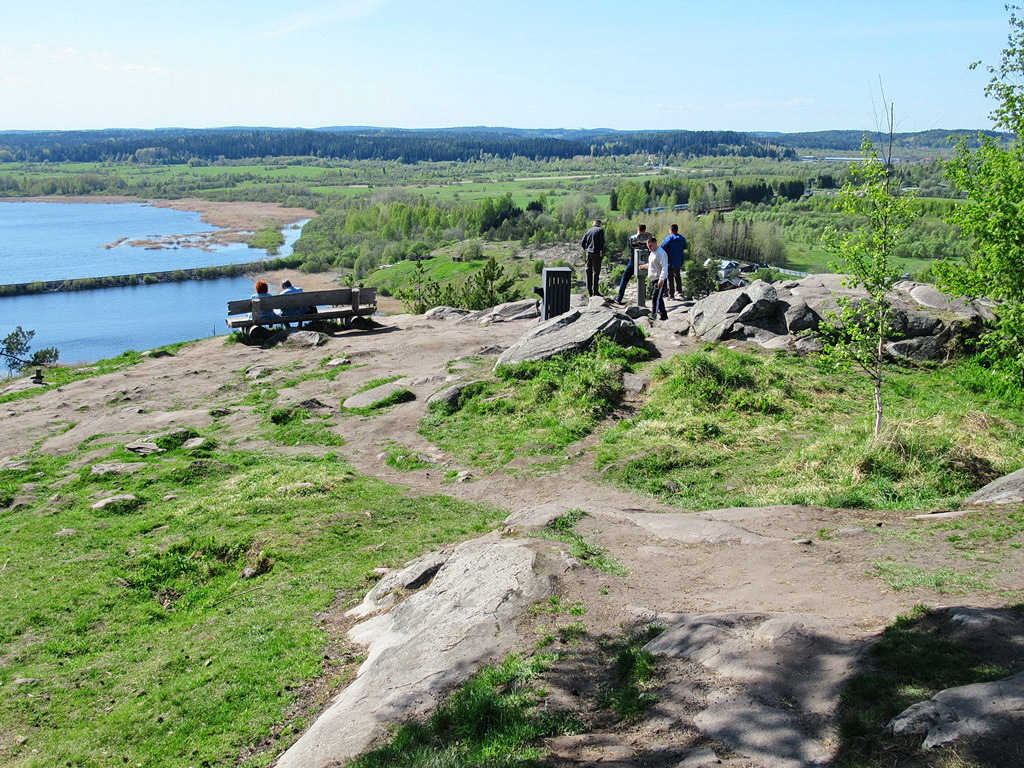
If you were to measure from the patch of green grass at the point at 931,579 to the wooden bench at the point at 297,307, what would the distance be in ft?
56.3

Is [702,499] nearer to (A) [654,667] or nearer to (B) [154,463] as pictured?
(A) [654,667]

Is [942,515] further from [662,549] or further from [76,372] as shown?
[76,372]

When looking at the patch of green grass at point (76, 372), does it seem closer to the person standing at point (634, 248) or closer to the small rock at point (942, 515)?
the person standing at point (634, 248)

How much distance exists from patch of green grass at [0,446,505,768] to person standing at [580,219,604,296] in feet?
33.1

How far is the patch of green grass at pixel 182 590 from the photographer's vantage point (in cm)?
687

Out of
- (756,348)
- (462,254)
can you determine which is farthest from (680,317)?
(462,254)

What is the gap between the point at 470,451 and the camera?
1377 cm

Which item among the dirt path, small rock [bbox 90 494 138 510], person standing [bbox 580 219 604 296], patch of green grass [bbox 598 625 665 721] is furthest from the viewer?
person standing [bbox 580 219 604 296]

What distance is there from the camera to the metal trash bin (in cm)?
1991

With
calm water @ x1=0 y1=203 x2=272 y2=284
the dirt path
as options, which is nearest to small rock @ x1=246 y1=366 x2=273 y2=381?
the dirt path

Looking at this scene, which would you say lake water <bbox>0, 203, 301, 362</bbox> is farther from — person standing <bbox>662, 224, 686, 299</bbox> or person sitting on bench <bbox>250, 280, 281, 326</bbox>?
person standing <bbox>662, 224, 686, 299</bbox>

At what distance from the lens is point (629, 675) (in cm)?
610

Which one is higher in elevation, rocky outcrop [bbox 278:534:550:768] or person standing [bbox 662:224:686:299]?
person standing [bbox 662:224:686:299]

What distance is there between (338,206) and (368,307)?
5297 inches
